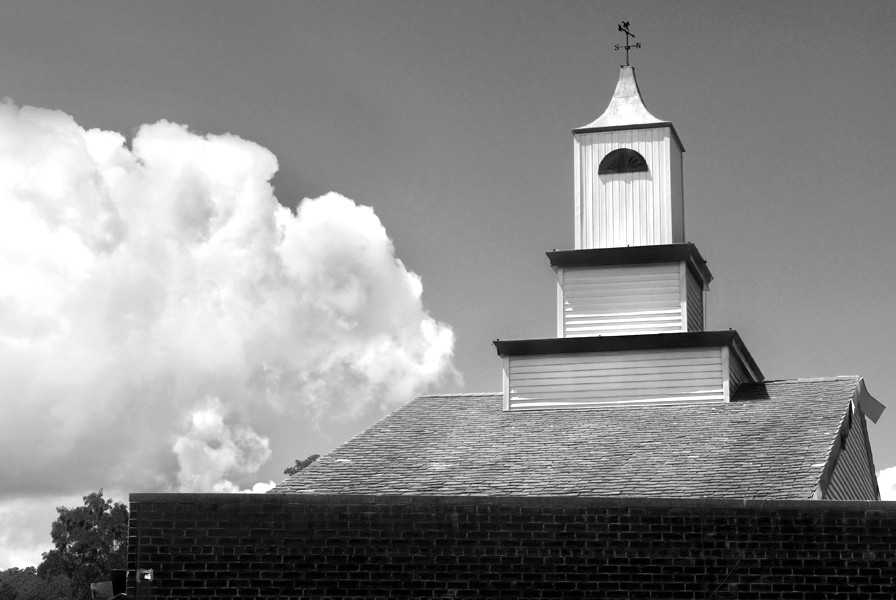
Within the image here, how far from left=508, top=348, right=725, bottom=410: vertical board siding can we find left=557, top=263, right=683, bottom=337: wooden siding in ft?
2.67

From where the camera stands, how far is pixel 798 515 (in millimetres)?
14375

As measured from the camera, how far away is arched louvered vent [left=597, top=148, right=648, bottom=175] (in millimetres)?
24844

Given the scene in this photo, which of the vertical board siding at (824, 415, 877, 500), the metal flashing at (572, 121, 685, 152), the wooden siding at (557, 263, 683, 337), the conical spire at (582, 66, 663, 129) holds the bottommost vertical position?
the vertical board siding at (824, 415, 877, 500)

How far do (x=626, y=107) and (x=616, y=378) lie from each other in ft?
20.1

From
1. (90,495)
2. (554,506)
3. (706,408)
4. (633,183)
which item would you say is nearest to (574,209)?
(633,183)

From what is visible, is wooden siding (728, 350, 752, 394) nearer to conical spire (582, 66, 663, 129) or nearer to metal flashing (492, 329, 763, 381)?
metal flashing (492, 329, 763, 381)

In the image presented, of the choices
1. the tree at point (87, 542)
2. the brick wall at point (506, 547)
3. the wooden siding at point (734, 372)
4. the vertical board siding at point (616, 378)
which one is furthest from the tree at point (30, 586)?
the brick wall at point (506, 547)

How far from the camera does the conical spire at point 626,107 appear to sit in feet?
82.4

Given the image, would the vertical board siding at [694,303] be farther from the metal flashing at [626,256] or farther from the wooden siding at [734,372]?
the wooden siding at [734,372]

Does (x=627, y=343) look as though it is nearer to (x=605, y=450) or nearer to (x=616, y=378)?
(x=616, y=378)

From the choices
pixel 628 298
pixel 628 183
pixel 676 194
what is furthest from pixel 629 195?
pixel 628 298

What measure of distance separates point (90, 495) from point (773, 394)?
5313cm

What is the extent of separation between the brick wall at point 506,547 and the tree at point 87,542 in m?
54.1

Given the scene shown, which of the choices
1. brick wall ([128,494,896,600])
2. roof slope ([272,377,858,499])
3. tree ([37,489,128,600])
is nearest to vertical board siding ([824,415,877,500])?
roof slope ([272,377,858,499])
